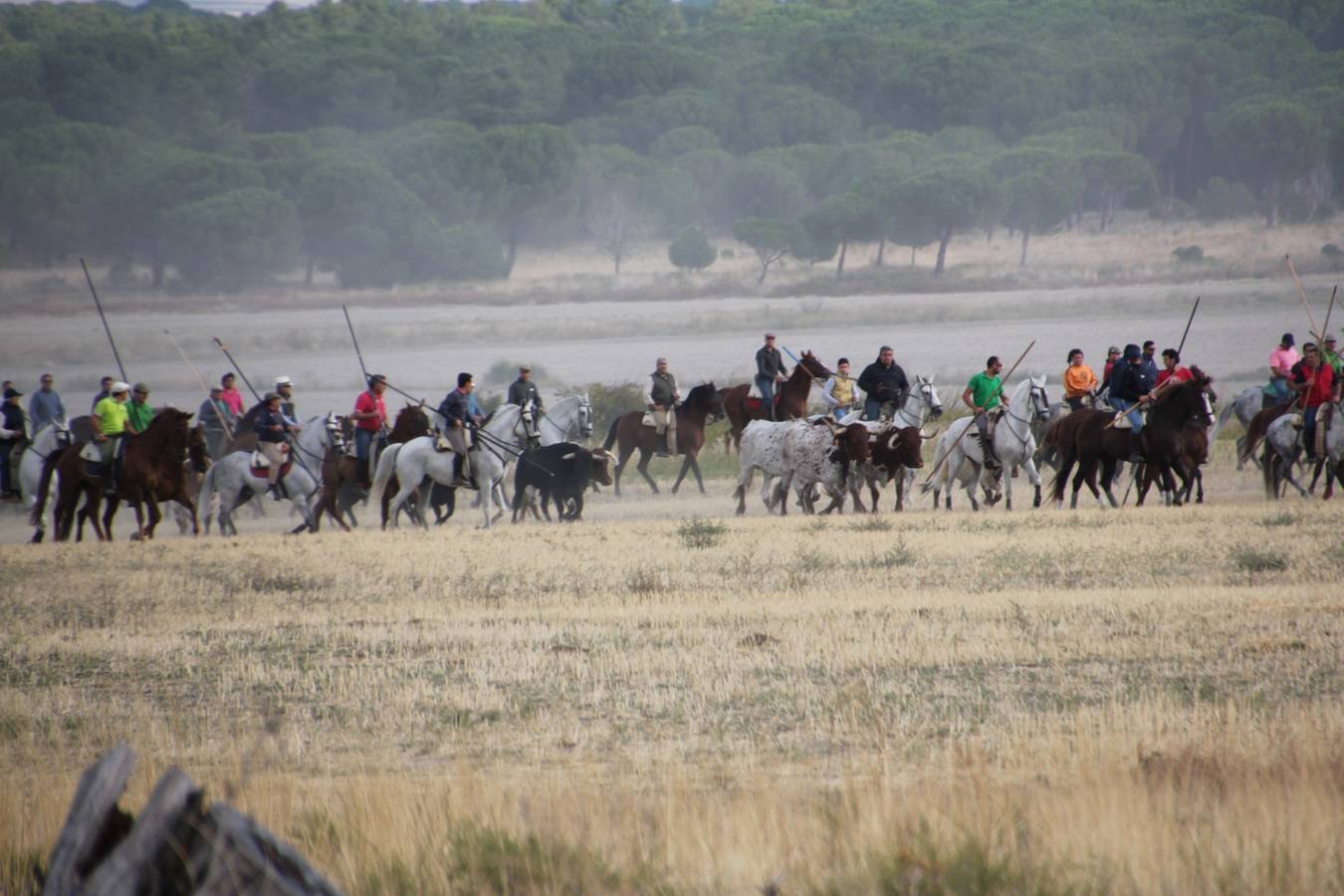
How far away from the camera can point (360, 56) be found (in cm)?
13888

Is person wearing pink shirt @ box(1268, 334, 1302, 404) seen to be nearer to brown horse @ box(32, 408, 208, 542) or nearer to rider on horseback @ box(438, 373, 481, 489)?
rider on horseback @ box(438, 373, 481, 489)

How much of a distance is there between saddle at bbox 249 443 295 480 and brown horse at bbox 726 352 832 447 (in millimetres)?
7393

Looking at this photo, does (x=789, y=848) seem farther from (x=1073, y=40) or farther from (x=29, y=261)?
(x=1073, y=40)

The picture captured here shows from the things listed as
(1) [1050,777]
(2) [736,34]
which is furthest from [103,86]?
(1) [1050,777]

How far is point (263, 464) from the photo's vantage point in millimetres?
23703

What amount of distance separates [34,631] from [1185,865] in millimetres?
10765

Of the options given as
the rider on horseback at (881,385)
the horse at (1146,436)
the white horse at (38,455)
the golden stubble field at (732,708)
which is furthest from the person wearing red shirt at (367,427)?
the horse at (1146,436)

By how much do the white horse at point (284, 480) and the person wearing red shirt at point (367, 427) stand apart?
47cm

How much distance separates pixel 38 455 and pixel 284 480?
3294mm

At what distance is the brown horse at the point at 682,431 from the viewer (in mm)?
29562

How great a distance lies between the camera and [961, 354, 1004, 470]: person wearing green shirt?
23.8 m

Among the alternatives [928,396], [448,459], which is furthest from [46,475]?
[928,396]

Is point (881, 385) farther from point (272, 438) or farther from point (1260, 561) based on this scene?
point (1260, 561)

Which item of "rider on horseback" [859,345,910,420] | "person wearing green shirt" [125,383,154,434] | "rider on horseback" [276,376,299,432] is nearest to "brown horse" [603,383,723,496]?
"rider on horseback" [859,345,910,420]
